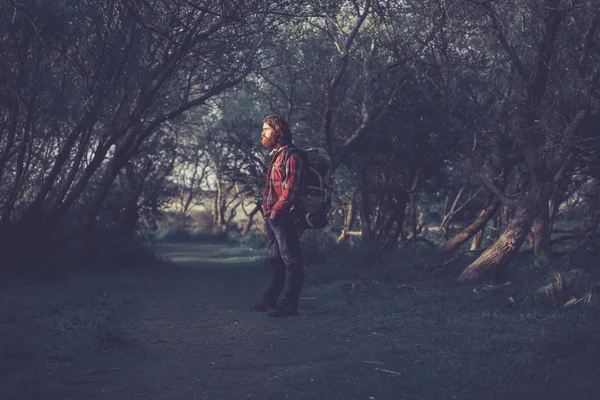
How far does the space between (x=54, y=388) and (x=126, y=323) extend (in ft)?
9.05

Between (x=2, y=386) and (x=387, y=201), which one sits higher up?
(x=387, y=201)

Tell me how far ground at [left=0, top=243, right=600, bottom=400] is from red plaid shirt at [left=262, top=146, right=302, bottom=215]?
133cm

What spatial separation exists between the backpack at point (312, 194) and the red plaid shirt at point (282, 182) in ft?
0.37

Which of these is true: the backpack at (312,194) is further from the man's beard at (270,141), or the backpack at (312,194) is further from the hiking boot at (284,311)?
the hiking boot at (284,311)

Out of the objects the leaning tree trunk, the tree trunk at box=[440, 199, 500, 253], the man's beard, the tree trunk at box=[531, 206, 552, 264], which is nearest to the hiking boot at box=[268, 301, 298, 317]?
the man's beard

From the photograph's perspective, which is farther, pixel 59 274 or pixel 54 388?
pixel 59 274

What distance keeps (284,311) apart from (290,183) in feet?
5.16

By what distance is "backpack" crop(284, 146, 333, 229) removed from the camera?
800cm

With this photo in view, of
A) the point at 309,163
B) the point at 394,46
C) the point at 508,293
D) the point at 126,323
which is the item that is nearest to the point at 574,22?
the point at 394,46

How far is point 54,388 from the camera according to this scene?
4934 millimetres

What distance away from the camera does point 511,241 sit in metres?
10.4

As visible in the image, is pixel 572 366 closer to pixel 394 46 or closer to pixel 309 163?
pixel 309 163

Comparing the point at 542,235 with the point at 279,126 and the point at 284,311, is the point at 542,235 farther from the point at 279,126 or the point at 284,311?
the point at 279,126

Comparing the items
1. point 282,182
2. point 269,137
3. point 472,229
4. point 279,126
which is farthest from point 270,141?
point 472,229
